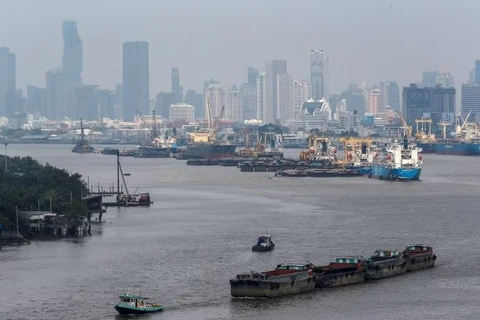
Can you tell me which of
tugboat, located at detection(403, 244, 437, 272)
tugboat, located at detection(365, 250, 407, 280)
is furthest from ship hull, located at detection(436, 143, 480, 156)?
tugboat, located at detection(365, 250, 407, 280)

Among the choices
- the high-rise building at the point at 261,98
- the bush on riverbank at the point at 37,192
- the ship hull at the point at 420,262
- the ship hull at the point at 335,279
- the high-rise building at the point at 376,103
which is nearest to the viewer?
the ship hull at the point at 335,279

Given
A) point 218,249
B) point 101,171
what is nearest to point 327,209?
point 218,249

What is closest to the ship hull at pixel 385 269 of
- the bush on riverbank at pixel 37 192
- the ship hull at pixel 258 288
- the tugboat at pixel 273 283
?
the tugboat at pixel 273 283

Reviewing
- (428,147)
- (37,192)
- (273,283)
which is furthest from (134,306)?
(428,147)

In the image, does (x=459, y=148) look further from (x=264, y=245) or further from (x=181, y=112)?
(x=181, y=112)

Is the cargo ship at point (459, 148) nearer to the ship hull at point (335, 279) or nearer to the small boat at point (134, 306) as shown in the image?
the ship hull at point (335, 279)

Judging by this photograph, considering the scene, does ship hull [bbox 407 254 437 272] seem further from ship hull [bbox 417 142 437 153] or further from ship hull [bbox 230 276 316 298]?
ship hull [bbox 417 142 437 153]

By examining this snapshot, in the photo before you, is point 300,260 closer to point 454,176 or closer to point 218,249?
point 218,249
